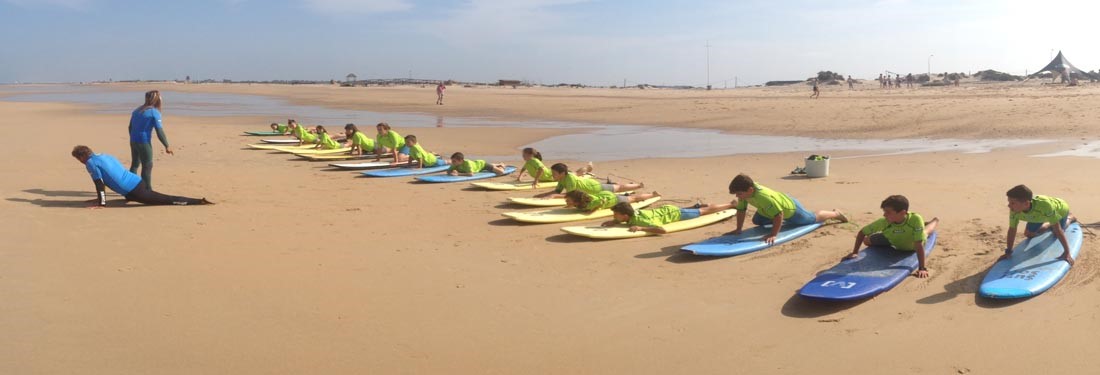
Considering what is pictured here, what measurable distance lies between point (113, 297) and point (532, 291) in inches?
114

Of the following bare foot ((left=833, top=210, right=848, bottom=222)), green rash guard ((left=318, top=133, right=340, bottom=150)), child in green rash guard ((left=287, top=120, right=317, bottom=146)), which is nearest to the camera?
bare foot ((left=833, top=210, right=848, bottom=222))

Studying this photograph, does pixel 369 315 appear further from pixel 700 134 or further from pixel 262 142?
pixel 700 134

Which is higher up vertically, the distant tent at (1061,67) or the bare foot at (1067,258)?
the distant tent at (1061,67)

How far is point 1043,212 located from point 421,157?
9.20 m

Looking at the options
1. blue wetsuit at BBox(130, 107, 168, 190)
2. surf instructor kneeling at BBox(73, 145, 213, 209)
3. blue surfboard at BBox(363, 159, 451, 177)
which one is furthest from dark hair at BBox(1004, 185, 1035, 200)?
blue wetsuit at BBox(130, 107, 168, 190)

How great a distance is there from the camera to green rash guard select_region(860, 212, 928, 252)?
5.86 m

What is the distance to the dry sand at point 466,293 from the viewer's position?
426cm

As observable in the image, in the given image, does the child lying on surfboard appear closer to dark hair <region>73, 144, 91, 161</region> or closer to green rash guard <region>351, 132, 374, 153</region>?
green rash guard <region>351, 132, 374, 153</region>

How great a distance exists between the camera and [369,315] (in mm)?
4969

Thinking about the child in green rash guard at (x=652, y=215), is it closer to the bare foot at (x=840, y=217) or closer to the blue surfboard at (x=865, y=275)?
the bare foot at (x=840, y=217)

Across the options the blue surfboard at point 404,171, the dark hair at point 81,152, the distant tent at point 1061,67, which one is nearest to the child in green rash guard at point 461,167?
the blue surfboard at point 404,171

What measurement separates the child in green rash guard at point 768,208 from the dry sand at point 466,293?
0.70 feet

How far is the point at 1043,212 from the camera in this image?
5.83 meters

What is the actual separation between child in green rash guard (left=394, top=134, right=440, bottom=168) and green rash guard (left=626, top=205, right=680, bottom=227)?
5.80 m
